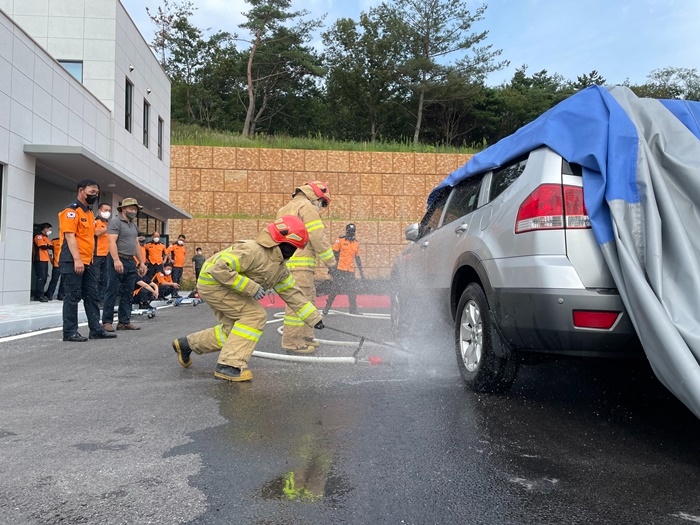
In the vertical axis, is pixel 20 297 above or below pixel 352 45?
below

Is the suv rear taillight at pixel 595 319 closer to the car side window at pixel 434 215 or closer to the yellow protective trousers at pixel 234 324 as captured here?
the car side window at pixel 434 215

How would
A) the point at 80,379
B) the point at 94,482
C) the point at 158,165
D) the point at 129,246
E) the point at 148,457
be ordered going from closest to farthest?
the point at 94,482
the point at 148,457
the point at 80,379
the point at 129,246
the point at 158,165

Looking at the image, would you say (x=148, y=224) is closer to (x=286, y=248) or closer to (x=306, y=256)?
(x=306, y=256)

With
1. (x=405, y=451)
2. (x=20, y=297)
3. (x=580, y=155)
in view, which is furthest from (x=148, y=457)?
(x=20, y=297)

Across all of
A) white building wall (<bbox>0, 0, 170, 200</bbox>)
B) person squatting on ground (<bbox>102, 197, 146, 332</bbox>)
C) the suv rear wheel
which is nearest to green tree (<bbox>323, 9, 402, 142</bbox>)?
white building wall (<bbox>0, 0, 170, 200</bbox>)

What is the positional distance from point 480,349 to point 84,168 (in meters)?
13.2

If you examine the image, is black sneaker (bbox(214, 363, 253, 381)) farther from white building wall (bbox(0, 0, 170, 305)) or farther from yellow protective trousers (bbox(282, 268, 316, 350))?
white building wall (bbox(0, 0, 170, 305))

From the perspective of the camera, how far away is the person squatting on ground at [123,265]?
8.76 metres

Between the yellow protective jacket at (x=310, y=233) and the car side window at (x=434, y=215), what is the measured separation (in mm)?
1031

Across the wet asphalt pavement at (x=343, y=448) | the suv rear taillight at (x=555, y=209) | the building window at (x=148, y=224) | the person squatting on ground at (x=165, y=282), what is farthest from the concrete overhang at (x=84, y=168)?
the suv rear taillight at (x=555, y=209)

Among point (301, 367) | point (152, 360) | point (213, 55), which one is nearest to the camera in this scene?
point (301, 367)

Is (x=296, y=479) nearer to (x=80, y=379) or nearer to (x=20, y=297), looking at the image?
(x=80, y=379)

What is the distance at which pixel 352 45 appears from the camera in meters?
41.6

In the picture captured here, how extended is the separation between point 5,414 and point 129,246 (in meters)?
5.17
